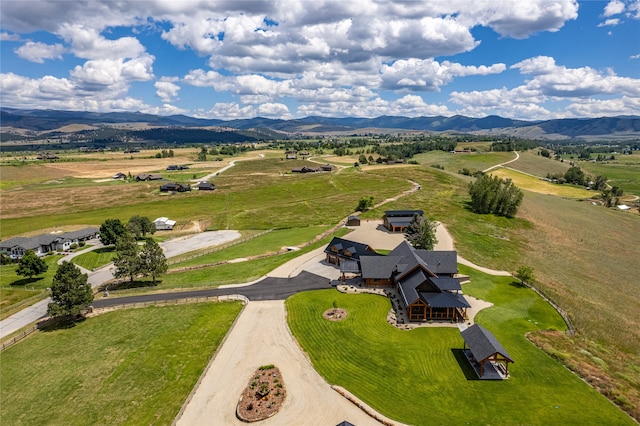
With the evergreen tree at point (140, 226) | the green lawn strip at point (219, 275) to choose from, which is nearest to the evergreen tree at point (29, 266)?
the green lawn strip at point (219, 275)

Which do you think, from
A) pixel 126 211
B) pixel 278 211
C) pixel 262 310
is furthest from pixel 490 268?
pixel 126 211

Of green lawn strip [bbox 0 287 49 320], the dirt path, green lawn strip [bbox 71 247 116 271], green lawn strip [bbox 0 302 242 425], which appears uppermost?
the dirt path

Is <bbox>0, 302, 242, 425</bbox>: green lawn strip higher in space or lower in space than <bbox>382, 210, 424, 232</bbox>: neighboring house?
lower

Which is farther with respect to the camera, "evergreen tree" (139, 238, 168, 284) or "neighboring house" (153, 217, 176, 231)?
"neighboring house" (153, 217, 176, 231)

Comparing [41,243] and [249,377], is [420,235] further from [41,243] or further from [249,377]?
[41,243]

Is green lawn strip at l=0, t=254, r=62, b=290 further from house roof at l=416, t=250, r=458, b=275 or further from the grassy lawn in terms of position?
house roof at l=416, t=250, r=458, b=275

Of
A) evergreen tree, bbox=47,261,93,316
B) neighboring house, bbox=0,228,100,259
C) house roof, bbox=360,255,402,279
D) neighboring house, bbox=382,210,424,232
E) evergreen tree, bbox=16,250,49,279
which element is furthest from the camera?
neighboring house, bbox=382,210,424,232

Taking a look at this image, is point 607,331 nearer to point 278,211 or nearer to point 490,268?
point 490,268

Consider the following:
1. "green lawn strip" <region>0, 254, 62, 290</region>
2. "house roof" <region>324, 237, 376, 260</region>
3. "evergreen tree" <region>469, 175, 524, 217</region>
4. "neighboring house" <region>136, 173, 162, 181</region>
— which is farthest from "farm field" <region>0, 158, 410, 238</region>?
"house roof" <region>324, 237, 376, 260</region>
